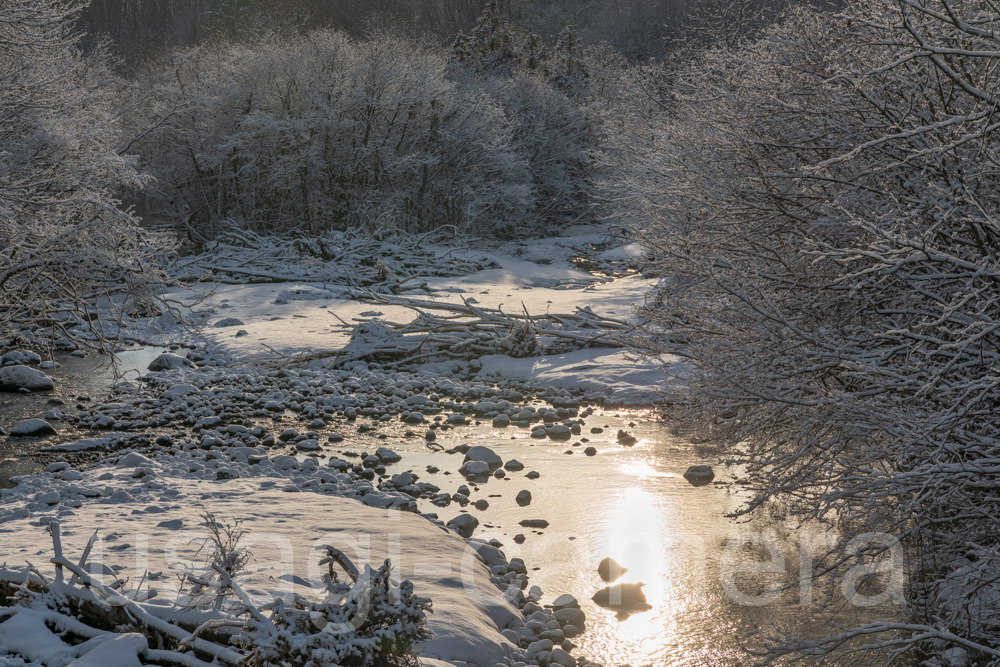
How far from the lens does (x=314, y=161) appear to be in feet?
85.5

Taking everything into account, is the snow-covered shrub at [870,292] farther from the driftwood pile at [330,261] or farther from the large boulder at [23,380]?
the driftwood pile at [330,261]

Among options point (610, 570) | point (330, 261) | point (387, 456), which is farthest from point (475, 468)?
point (330, 261)

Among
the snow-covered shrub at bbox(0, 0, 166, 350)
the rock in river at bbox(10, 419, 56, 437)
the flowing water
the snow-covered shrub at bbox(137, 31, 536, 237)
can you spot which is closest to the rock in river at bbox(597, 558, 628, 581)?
→ the flowing water

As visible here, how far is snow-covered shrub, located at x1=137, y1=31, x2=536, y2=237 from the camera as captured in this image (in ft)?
85.9

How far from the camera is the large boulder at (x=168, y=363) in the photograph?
1277cm

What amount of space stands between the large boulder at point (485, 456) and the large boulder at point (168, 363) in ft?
22.3

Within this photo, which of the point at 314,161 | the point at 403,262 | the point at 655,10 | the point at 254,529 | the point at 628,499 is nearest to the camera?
the point at 254,529

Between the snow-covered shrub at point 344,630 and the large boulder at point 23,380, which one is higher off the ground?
the snow-covered shrub at point 344,630

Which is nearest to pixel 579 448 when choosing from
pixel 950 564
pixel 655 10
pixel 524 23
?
pixel 950 564

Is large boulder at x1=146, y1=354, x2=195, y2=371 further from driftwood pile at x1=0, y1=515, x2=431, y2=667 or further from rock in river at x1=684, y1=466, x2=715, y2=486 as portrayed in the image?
driftwood pile at x1=0, y1=515, x2=431, y2=667

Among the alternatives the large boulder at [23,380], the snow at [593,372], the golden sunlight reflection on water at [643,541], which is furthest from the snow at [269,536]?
the snow at [593,372]

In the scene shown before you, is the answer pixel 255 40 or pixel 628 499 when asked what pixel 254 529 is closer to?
pixel 628 499

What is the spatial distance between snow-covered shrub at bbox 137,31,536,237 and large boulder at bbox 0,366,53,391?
15228 millimetres

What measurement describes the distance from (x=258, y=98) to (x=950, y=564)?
2736 cm
